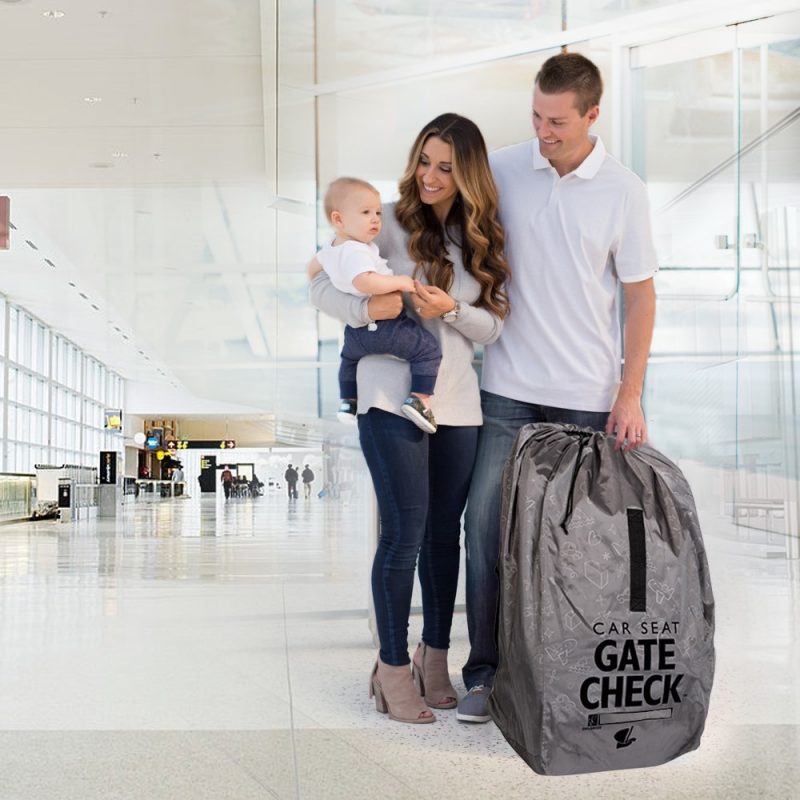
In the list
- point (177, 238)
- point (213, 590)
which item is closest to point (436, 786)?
point (213, 590)

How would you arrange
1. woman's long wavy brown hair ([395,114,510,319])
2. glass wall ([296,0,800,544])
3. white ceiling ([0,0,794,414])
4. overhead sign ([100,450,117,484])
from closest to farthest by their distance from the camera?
woman's long wavy brown hair ([395,114,510,319]), glass wall ([296,0,800,544]), white ceiling ([0,0,794,414]), overhead sign ([100,450,117,484])

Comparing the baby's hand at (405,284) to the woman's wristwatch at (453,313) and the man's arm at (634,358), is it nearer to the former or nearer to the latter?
the woman's wristwatch at (453,313)

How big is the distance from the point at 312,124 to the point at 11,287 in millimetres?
23214

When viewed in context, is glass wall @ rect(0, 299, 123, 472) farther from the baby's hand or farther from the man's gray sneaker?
the baby's hand

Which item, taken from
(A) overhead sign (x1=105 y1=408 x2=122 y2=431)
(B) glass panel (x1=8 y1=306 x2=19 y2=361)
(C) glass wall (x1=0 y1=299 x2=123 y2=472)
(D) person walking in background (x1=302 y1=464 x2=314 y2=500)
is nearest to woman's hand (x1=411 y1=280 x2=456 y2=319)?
(C) glass wall (x1=0 y1=299 x2=123 y2=472)

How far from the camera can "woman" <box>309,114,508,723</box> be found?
2.39 metres

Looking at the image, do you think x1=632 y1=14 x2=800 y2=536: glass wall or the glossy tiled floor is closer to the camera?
the glossy tiled floor

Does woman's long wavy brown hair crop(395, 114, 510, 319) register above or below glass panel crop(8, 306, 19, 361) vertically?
below

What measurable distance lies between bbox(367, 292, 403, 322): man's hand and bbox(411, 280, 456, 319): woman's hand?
1.5 inches

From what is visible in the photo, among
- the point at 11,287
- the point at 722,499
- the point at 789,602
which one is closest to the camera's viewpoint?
the point at 789,602

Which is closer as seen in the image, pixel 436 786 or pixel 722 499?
pixel 436 786

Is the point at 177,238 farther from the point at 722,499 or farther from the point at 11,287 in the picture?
the point at 722,499

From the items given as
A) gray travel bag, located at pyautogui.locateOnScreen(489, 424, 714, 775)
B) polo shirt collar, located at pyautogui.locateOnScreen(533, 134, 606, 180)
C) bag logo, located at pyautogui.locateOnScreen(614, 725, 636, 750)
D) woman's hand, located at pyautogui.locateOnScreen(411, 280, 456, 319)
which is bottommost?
bag logo, located at pyautogui.locateOnScreen(614, 725, 636, 750)

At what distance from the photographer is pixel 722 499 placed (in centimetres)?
656
